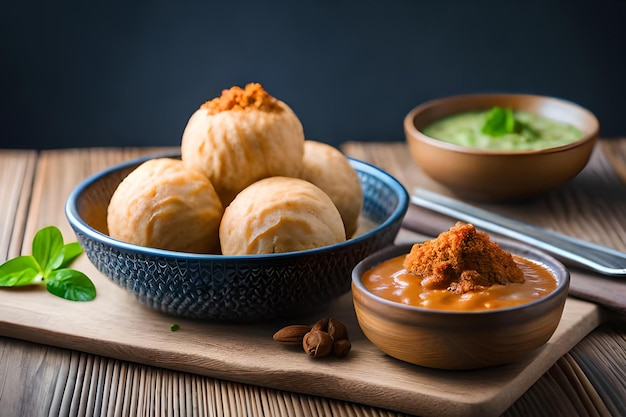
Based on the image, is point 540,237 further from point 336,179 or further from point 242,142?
point 242,142

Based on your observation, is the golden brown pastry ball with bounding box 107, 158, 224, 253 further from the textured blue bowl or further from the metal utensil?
the metal utensil

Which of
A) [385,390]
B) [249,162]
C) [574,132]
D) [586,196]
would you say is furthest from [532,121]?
[385,390]

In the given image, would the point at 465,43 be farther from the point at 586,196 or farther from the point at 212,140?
the point at 212,140

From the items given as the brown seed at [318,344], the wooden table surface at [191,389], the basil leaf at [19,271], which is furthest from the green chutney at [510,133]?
the basil leaf at [19,271]

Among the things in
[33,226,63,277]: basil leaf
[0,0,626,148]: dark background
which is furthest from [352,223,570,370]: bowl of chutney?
[0,0,626,148]: dark background

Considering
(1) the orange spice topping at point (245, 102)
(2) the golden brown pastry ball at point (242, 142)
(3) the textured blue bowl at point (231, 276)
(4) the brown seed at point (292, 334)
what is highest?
(1) the orange spice topping at point (245, 102)

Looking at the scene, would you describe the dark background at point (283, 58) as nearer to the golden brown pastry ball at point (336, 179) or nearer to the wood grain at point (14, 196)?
the wood grain at point (14, 196)

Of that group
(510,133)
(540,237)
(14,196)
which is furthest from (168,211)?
(510,133)
